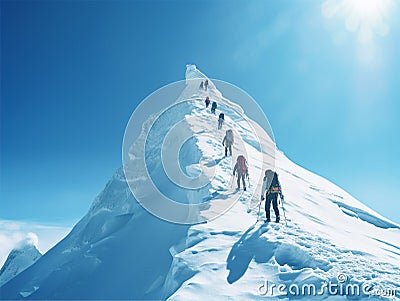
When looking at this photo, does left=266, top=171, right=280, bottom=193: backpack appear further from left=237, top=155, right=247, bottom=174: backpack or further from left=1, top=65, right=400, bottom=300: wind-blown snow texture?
left=237, top=155, right=247, bottom=174: backpack

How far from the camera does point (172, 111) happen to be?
147 ft

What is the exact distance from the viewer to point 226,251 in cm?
1137

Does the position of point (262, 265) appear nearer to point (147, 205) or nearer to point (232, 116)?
point (147, 205)

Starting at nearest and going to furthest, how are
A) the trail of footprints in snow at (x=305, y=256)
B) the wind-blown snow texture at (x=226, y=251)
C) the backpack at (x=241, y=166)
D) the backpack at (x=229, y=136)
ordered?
the trail of footprints in snow at (x=305, y=256), the wind-blown snow texture at (x=226, y=251), the backpack at (x=241, y=166), the backpack at (x=229, y=136)

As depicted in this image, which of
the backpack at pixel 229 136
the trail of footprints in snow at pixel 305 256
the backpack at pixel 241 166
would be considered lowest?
the trail of footprints in snow at pixel 305 256

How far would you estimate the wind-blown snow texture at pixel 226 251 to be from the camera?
951 centimetres

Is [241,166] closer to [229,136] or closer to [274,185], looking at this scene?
[274,185]

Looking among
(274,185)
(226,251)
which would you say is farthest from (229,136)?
(226,251)

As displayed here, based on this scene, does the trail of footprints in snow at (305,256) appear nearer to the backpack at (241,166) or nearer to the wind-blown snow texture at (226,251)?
the wind-blown snow texture at (226,251)

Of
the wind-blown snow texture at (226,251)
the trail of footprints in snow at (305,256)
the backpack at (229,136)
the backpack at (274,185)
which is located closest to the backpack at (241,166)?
the wind-blown snow texture at (226,251)

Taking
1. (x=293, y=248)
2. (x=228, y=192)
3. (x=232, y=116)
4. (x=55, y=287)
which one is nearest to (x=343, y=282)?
(x=293, y=248)

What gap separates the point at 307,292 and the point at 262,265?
1915mm

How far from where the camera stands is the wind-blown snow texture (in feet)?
31.2

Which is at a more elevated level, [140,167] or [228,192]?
[140,167]
